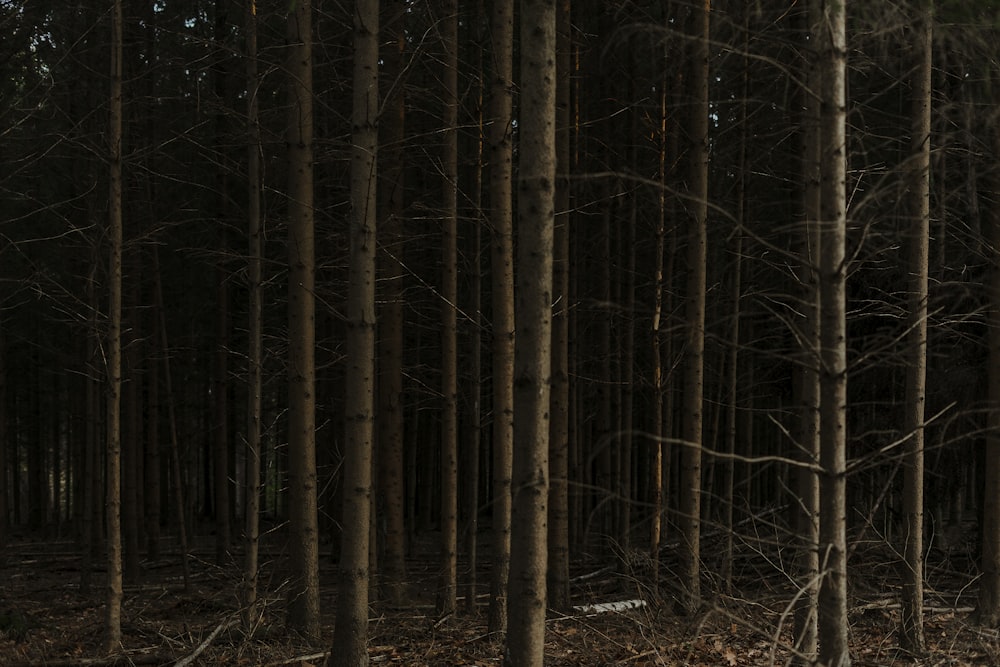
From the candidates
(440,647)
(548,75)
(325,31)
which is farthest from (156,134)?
(548,75)

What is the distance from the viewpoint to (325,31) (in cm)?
1280

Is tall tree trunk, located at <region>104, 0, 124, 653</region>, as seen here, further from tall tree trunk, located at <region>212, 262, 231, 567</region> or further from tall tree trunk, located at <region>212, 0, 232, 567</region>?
tall tree trunk, located at <region>212, 262, 231, 567</region>

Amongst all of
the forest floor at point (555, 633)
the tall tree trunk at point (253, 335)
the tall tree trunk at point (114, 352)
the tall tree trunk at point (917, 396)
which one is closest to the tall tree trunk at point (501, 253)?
the forest floor at point (555, 633)

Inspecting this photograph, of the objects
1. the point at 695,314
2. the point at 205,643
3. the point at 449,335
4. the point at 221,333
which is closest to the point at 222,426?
the point at 221,333

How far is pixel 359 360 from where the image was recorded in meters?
7.83

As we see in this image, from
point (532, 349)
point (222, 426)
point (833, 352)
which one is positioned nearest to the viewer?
point (833, 352)

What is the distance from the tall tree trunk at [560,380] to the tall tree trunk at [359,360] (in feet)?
11.0

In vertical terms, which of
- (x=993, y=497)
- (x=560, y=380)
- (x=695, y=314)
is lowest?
(x=993, y=497)

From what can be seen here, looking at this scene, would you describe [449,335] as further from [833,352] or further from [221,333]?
[833,352]

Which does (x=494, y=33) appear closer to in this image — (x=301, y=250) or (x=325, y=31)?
(x=301, y=250)

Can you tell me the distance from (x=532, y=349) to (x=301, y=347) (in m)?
4.21

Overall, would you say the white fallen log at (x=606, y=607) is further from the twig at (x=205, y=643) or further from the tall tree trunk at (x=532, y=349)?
the tall tree trunk at (x=532, y=349)

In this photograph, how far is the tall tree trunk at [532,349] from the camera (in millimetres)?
5695

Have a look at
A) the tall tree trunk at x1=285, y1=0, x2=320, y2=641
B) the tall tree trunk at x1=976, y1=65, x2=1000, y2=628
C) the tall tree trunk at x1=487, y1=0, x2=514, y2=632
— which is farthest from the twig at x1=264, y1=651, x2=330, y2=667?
the tall tree trunk at x1=976, y1=65, x2=1000, y2=628
